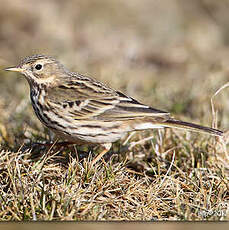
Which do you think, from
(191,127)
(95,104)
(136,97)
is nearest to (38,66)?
(95,104)

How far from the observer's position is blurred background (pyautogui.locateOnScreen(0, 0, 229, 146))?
26.7 ft

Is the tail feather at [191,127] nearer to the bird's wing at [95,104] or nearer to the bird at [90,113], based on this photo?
the bird at [90,113]

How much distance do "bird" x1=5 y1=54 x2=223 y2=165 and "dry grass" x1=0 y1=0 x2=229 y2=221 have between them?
0.30m

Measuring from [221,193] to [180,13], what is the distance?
31.9 feet

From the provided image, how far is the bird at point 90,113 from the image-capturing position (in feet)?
17.7

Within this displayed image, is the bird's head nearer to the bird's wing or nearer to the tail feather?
the bird's wing

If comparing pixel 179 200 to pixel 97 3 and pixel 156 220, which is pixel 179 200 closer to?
pixel 156 220

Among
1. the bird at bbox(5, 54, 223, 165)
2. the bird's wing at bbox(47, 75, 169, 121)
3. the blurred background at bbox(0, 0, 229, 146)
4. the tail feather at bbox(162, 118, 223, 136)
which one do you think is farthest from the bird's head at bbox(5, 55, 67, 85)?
the tail feather at bbox(162, 118, 223, 136)

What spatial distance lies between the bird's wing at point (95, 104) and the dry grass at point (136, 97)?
0.49m

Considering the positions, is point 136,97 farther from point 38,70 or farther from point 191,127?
point 191,127

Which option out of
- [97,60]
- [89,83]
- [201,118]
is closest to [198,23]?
[97,60]

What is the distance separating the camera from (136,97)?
8.32m

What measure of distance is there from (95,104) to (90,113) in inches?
5.4

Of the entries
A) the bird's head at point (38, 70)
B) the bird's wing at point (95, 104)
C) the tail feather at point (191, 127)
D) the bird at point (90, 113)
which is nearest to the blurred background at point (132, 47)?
the bird's head at point (38, 70)
